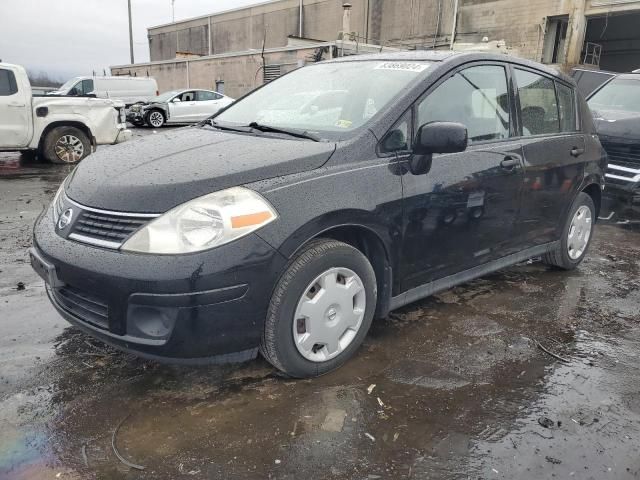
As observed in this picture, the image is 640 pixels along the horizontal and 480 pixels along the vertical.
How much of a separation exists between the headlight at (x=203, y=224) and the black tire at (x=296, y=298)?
0.29 metres

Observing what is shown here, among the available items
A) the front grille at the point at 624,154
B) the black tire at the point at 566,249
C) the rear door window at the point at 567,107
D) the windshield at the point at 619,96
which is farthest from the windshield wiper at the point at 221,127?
the windshield at the point at 619,96

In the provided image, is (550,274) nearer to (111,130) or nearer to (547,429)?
(547,429)

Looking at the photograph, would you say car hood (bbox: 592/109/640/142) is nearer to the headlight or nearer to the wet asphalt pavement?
the wet asphalt pavement

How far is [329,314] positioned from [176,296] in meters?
0.82

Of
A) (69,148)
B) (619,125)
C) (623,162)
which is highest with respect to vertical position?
(619,125)

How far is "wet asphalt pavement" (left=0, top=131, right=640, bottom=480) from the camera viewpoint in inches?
83.3

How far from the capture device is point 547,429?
94.3 inches

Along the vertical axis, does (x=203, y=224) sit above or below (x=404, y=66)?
below

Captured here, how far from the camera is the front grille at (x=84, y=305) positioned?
2352mm

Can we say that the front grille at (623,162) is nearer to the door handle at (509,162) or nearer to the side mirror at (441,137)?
the door handle at (509,162)

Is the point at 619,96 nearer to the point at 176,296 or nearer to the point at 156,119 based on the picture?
the point at 176,296

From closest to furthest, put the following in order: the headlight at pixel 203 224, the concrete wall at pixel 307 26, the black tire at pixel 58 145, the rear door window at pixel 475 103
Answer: the headlight at pixel 203 224
the rear door window at pixel 475 103
the black tire at pixel 58 145
the concrete wall at pixel 307 26

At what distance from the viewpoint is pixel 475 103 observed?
342 centimetres

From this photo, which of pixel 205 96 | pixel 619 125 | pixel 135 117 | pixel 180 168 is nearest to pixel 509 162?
pixel 180 168
